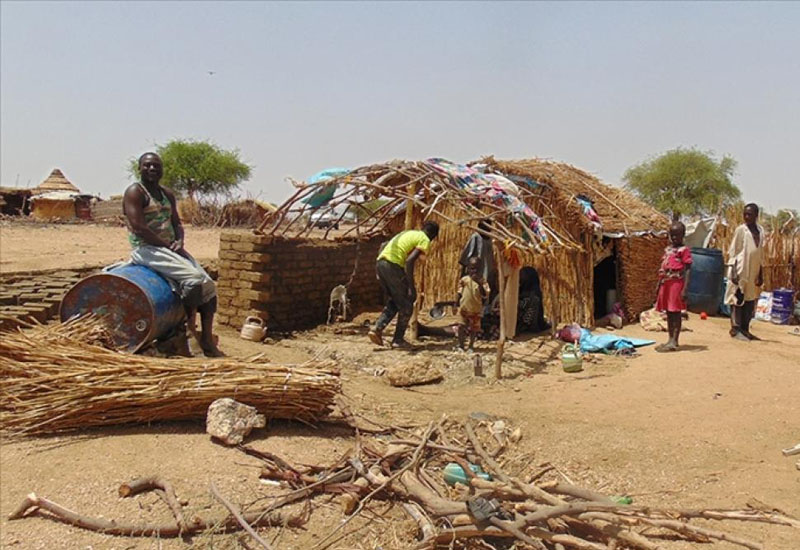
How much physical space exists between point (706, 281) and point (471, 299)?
→ 512 centimetres

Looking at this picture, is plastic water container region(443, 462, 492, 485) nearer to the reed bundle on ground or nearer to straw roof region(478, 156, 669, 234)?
the reed bundle on ground

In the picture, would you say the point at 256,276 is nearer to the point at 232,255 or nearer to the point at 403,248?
the point at 232,255

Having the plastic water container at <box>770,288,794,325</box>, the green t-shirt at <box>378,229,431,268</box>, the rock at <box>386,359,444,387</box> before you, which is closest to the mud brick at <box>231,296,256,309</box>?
the green t-shirt at <box>378,229,431,268</box>

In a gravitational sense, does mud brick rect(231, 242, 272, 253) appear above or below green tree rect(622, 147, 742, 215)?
below

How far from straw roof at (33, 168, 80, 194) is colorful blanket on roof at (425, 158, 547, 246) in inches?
938

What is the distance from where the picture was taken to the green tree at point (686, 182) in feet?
94.8

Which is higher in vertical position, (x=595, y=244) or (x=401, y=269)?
(x=595, y=244)

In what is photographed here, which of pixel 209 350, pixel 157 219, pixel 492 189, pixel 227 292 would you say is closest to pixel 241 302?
pixel 227 292

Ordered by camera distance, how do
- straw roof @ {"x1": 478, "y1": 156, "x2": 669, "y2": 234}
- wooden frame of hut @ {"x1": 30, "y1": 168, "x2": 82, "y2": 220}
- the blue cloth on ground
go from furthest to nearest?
wooden frame of hut @ {"x1": 30, "y1": 168, "x2": 82, "y2": 220}, straw roof @ {"x1": 478, "y1": 156, "x2": 669, "y2": 234}, the blue cloth on ground

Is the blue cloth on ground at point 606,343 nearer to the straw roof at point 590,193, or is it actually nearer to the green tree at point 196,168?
the straw roof at point 590,193

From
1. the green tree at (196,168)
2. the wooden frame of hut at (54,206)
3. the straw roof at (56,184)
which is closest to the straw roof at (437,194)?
the wooden frame of hut at (54,206)

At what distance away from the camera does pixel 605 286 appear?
10.4 metres

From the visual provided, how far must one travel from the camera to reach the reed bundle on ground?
301cm

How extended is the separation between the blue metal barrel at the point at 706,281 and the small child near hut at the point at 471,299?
4.54 metres
